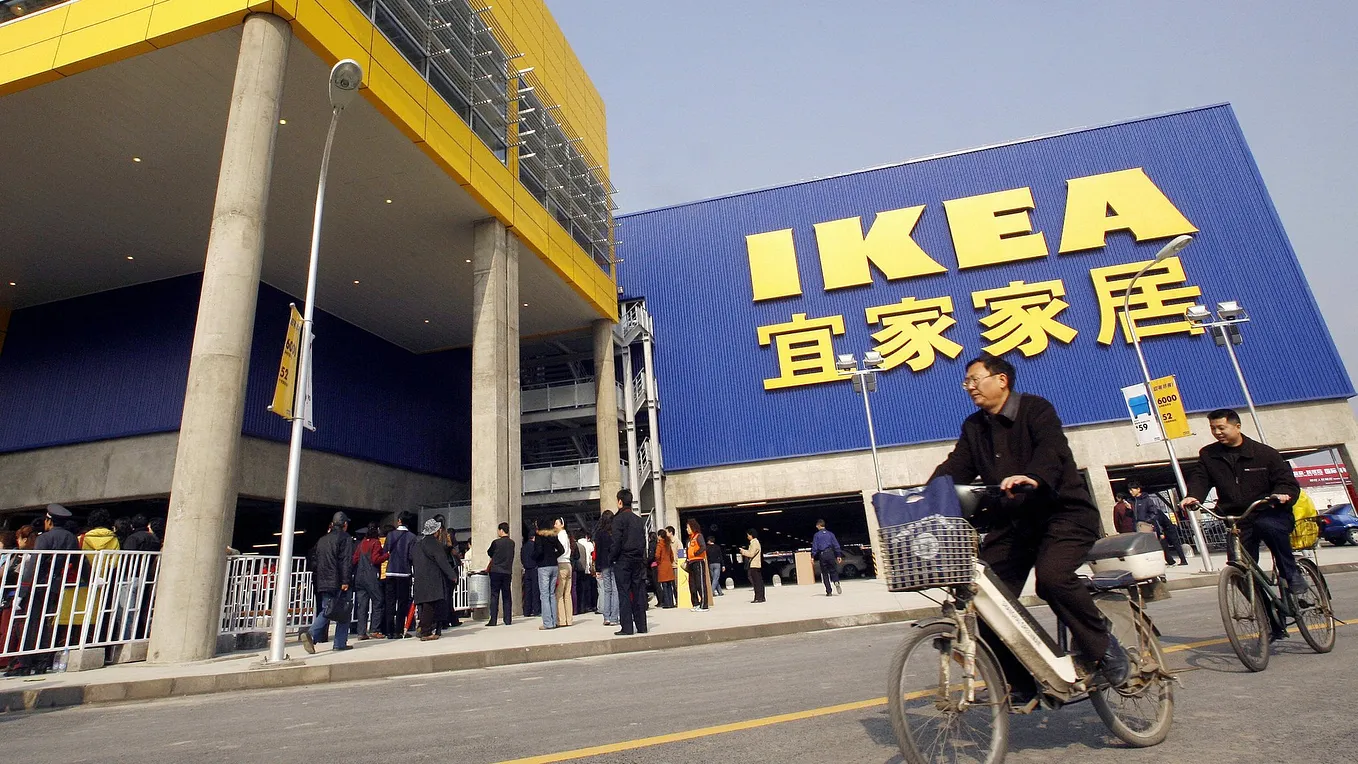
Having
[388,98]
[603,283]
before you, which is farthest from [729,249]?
[388,98]

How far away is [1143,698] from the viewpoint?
3.13m

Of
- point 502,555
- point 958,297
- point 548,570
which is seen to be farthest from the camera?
point 958,297

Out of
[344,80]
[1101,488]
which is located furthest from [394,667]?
[1101,488]

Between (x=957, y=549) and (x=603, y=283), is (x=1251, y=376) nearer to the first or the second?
(x=603, y=283)

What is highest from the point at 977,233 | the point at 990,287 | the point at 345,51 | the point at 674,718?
the point at 977,233

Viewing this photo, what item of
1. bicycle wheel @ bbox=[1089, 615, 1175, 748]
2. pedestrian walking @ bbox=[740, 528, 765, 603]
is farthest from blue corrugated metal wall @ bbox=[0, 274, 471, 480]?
bicycle wheel @ bbox=[1089, 615, 1175, 748]

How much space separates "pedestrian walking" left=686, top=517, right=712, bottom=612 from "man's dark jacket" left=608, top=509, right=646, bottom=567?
5.94m

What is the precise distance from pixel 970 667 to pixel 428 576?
9485 millimetres

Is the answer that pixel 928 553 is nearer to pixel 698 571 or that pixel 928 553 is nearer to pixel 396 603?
pixel 396 603

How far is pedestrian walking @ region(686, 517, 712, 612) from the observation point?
1530 centimetres

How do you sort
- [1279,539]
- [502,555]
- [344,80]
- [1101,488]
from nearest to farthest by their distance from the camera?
[1279,539]
[344,80]
[502,555]
[1101,488]

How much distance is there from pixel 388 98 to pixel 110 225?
9.90 m

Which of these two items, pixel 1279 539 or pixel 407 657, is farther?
pixel 407 657

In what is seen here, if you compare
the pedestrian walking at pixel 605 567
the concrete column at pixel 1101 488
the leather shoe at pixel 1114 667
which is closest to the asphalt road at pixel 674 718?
the leather shoe at pixel 1114 667
